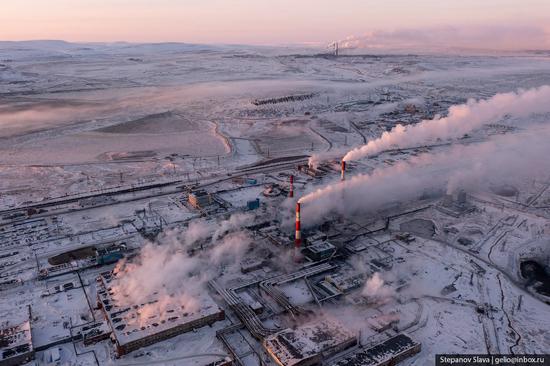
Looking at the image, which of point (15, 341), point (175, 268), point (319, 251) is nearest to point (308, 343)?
point (319, 251)

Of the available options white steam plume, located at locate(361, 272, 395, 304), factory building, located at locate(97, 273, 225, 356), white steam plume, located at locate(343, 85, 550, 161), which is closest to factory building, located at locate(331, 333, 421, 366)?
white steam plume, located at locate(361, 272, 395, 304)

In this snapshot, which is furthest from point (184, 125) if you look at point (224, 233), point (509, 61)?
point (509, 61)

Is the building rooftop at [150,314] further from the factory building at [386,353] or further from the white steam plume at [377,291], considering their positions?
the white steam plume at [377,291]

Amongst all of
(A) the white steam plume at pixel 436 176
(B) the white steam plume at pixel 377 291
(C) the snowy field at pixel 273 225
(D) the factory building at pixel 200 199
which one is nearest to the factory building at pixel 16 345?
(C) the snowy field at pixel 273 225

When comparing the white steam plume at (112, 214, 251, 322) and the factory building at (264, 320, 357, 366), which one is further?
the white steam plume at (112, 214, 251, 322)

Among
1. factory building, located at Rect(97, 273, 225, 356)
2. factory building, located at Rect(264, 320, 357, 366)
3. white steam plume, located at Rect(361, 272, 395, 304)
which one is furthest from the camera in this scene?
white steam plume, located at Rect(361, 272, 395, 304)

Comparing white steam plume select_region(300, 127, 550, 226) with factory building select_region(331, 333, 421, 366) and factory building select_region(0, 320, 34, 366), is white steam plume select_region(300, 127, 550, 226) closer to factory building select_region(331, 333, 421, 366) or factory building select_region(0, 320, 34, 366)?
factory building select_region(331, 333, 421, 366)
